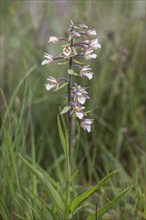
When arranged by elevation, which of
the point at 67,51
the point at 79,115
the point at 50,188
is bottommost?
the point at 50,188

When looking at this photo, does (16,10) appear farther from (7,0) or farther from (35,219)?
(35,219)

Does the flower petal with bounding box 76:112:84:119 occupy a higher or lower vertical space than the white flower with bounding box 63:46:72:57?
lower

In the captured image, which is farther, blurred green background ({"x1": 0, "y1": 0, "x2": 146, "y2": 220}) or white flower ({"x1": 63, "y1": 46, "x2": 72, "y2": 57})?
blurred green background ({"x1": 0, "y1": 0, "x2": 146, "y2": 220})

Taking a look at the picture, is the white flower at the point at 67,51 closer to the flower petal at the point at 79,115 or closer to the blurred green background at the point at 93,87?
the flower petal at the point at 79,115

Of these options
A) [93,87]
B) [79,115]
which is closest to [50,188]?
[79,115]

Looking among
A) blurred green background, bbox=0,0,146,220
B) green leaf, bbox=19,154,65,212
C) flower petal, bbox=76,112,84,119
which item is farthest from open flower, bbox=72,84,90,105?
blurred green background, bbox=0,0,146,220

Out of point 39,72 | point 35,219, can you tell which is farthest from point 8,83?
point 35,219

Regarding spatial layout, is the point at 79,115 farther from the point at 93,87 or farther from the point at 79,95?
the point at 93,87

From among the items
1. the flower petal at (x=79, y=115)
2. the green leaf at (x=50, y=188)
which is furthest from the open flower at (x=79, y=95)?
the green leaf at (x=50, y=188)

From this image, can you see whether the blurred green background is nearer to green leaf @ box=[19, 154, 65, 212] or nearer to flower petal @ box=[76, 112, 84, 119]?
green leaf @ box=[19, 154, 65, 212]

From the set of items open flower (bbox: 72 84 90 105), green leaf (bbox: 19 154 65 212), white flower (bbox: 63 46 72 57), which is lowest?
green leaf (bbox: 19 154 65 212)
